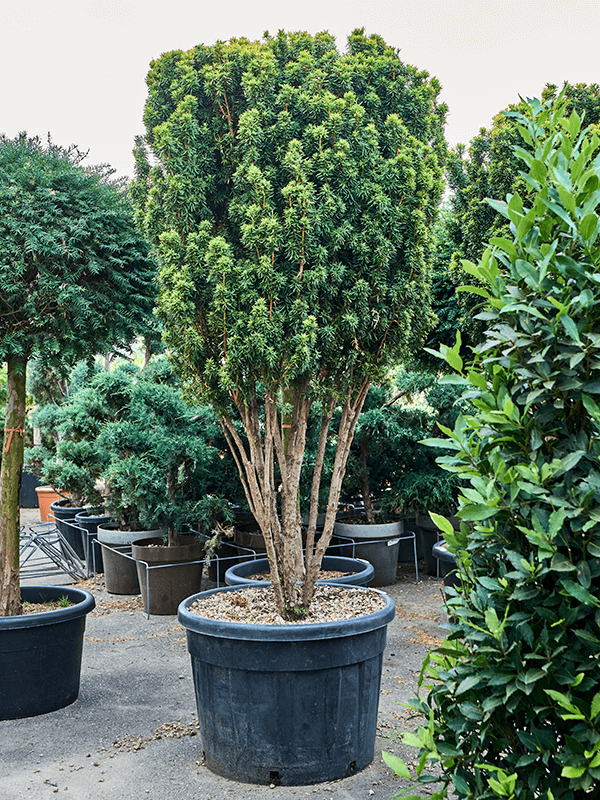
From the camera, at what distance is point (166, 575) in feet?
19.6

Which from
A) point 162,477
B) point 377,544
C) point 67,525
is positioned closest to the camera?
point 162,477

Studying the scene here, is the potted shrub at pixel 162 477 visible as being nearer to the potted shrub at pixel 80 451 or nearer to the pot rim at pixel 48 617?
the potted shrub at pixel 80 451

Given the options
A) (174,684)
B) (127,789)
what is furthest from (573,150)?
→ (174,684)

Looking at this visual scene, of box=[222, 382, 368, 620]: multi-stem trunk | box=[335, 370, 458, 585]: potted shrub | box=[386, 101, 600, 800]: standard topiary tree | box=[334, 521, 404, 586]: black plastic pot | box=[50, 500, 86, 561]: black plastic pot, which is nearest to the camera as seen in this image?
box=[386, 101, 600, 800]: standard topiary tree

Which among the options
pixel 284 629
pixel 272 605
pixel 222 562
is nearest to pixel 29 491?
pixel 222 562

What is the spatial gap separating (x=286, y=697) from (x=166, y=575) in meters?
3.27

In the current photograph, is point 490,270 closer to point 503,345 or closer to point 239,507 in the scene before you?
point 503,345

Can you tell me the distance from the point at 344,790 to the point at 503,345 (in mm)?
2279

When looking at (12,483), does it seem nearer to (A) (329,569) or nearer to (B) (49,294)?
(B) (49,294)

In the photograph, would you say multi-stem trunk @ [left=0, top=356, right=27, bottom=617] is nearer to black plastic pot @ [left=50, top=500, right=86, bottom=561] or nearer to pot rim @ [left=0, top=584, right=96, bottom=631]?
pot rim @ [left=0, top=584, right=96, bottom=631]

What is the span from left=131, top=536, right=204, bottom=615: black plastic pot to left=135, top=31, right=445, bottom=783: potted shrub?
251 centimetres

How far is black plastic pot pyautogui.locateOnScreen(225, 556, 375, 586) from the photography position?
13.6 ft

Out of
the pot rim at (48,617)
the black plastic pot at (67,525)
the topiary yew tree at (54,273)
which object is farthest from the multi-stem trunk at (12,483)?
the black plastic pot at (67,525)

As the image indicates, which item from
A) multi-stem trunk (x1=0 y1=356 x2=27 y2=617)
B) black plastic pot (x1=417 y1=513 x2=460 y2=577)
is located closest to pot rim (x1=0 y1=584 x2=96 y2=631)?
multi-stem trunk (x1=0 y1=356 x2=27 y2=617)
